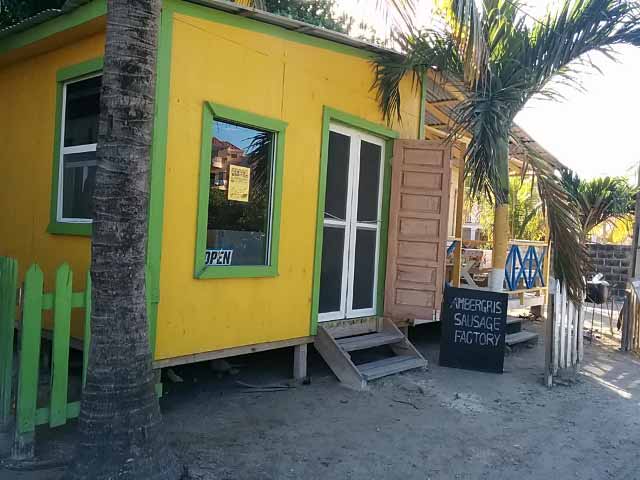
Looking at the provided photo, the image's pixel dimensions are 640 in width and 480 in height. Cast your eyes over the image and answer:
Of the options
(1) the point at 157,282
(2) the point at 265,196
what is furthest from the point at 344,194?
(1) the point at 157,282

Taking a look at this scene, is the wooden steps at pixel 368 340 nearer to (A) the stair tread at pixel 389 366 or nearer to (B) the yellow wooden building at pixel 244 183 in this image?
(B) the yellow wooden building at pixel 244 183

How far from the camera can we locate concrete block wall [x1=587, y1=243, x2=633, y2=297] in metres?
17.4

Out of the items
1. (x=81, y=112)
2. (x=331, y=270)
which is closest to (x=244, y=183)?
(x=331, y=270)

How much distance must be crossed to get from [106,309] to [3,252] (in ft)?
12.8

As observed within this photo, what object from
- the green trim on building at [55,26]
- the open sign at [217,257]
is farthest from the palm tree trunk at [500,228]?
the green trim on building at [55,26]

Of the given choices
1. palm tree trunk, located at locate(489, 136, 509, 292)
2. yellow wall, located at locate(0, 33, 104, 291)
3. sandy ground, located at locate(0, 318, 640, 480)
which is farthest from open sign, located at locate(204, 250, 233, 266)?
palm tree trunk, located at locate(489, 136, 509, 292)

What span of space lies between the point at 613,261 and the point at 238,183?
51.0ft

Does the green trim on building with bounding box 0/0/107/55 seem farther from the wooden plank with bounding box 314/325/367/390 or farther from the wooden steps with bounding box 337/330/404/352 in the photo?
the wooden steps with bounding box 337/330/404/352

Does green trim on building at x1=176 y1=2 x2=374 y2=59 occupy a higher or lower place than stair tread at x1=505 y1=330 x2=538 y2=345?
higher

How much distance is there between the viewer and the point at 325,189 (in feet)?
21.0

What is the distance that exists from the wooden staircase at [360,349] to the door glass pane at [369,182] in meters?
1.32

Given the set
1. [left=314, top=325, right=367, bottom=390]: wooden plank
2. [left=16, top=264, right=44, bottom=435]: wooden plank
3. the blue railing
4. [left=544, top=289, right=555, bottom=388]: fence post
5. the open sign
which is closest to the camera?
[left=16, top=264, right=44, bottom=435]: wooden plank

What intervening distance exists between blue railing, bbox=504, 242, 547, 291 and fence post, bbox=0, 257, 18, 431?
7.52 m

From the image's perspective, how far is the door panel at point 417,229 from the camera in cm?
691
